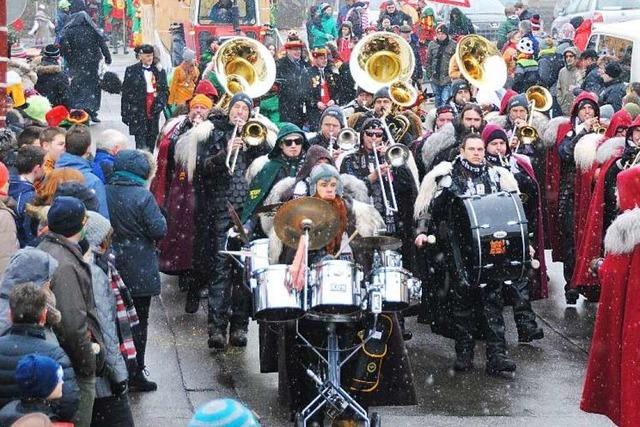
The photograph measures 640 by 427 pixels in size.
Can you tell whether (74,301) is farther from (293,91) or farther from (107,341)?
(293,91)

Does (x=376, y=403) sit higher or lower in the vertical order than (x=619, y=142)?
lower

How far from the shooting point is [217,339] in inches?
415

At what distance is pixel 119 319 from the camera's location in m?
7.74

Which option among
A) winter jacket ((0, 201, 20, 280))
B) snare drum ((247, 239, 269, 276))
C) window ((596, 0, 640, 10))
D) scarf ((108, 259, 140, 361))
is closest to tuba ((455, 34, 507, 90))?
snare drum ((247, 239, 269, 276))

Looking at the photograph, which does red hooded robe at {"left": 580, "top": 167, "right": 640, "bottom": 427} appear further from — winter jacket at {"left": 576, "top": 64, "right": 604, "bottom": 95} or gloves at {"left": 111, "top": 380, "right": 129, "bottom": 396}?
winter jacket at {"left": 576, "top": 64, "right": 604, "bottom": 95}

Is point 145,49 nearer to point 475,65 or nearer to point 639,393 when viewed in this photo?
point 475,65

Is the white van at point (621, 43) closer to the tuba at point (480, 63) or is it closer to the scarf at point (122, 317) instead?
the tuba at point (480, 63)

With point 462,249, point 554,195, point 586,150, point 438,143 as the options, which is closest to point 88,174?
point 462,249

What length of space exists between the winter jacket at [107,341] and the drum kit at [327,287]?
3.13 ft

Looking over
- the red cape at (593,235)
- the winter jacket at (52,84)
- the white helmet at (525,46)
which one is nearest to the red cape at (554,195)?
the red cape at (593,235)

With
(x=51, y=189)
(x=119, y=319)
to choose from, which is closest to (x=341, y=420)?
(x=119, y=319)

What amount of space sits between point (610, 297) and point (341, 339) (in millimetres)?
1595

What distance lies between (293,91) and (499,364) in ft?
26.5

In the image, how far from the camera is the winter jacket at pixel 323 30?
2702 centimetres
